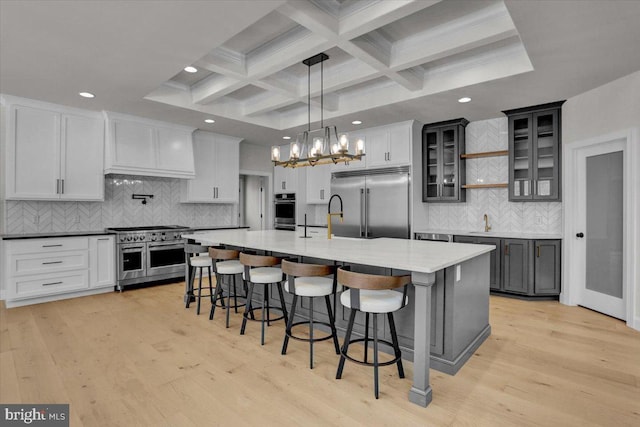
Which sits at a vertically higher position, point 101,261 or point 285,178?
point 285,178

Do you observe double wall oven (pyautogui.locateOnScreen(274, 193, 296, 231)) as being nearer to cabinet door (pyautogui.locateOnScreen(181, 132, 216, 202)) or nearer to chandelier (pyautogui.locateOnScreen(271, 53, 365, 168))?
cabinet door (pyautogui.locateOnScreen(181, 132, 216, 202))

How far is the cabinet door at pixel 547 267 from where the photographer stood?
448cm

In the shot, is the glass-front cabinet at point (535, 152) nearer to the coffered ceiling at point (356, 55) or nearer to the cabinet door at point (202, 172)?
the coffered ceiling at point (356, 55)

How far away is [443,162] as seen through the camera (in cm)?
546

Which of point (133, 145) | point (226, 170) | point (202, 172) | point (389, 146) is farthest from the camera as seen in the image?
point (226, 170)

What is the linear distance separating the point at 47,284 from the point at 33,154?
1691 mm

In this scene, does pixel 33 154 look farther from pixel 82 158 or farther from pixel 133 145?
pixel 133 145

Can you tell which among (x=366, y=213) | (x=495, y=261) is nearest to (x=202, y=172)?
(x=366, y=213)

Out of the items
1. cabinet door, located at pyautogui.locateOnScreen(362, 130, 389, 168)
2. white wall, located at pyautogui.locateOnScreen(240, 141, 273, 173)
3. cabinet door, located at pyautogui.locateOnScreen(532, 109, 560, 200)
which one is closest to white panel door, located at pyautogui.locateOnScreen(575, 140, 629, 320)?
cabinet door, located at pyautogui.locateOnScreen(532, 109, 560, 200)

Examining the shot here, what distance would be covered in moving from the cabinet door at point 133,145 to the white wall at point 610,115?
5790 mm

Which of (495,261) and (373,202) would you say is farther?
(373,202)

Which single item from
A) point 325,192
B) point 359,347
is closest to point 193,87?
point 325,192
